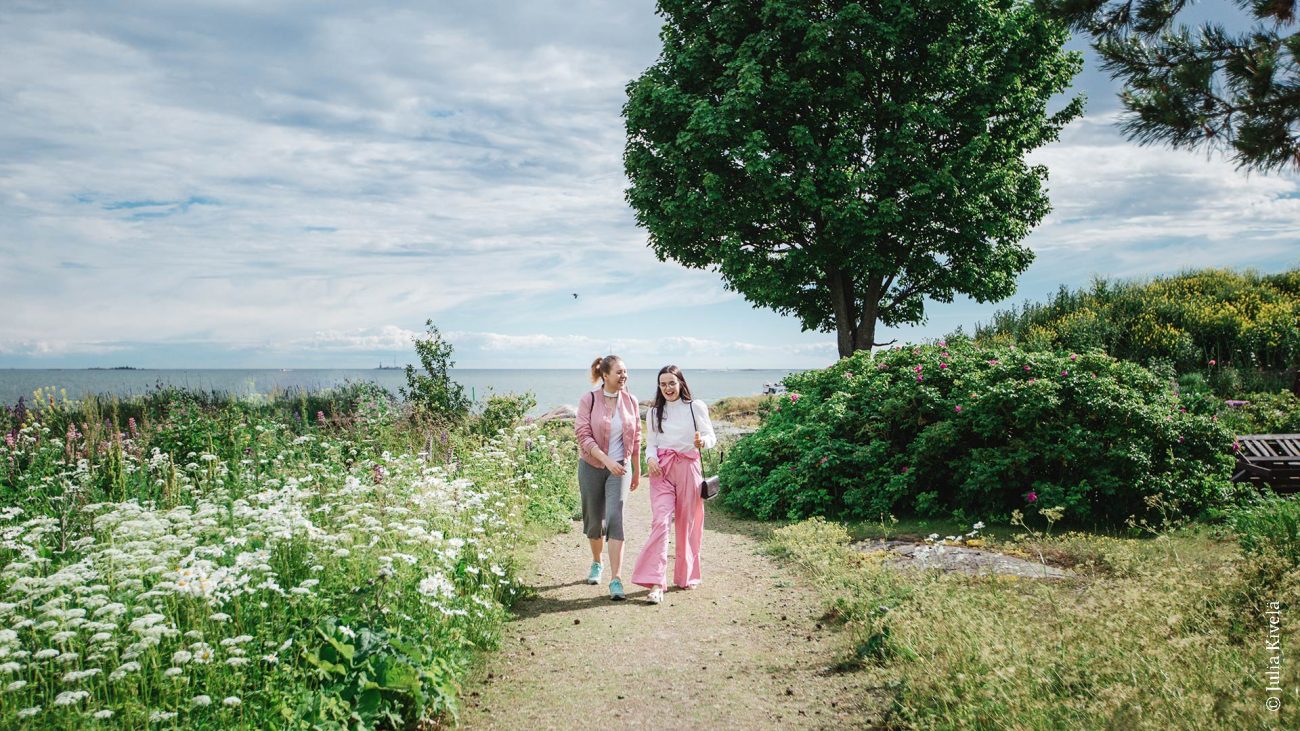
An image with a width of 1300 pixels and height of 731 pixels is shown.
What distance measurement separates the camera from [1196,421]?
30.0 ft

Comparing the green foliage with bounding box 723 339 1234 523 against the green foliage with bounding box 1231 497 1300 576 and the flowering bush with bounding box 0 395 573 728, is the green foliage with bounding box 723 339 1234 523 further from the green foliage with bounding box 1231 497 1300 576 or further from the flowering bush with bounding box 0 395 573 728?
the flowering bush with bounding box 0 395 573 728

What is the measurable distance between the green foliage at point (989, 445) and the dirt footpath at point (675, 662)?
9.46 ft

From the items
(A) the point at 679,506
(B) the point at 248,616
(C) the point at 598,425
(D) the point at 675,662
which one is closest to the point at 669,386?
(C) the point at 598,425

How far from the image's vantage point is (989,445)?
32.0 ft

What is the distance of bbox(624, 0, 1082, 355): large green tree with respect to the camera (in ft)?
57.6

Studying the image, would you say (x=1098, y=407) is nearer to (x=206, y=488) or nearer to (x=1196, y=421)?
(x=1196, y=421)

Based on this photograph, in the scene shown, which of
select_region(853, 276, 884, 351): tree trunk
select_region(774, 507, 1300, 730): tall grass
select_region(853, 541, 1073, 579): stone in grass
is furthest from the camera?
select_region(853, 276, 884, 351): tree trunk

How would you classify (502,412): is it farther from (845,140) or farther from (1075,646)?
(1075,646)

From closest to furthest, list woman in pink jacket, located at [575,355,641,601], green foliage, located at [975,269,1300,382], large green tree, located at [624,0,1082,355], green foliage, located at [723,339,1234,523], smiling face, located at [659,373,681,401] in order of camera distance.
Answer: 1. woman in pink jacket, located at [575,355,641,601]
2. smiling face, located at [659,373,681,401]
3. green foliage, located at [723,339,1234,523]
4. large green tree, located at [624,0,1082,355]
5. green foliage, located at [975,269,1300,382]

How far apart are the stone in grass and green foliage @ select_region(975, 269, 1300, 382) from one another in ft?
39.4

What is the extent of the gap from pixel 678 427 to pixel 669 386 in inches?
15.9

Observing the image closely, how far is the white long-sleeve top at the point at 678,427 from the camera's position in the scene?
23.6ft

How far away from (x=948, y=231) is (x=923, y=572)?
14.4 metres

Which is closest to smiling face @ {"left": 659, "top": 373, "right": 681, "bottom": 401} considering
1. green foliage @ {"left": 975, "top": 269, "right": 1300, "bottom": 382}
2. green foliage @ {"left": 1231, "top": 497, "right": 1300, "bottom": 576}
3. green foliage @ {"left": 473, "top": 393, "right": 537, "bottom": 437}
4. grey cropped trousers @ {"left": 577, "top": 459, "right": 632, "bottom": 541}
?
grey cropped trousers @ {"left": 577, "top": 459, "right": 632, "bottom": 541}
